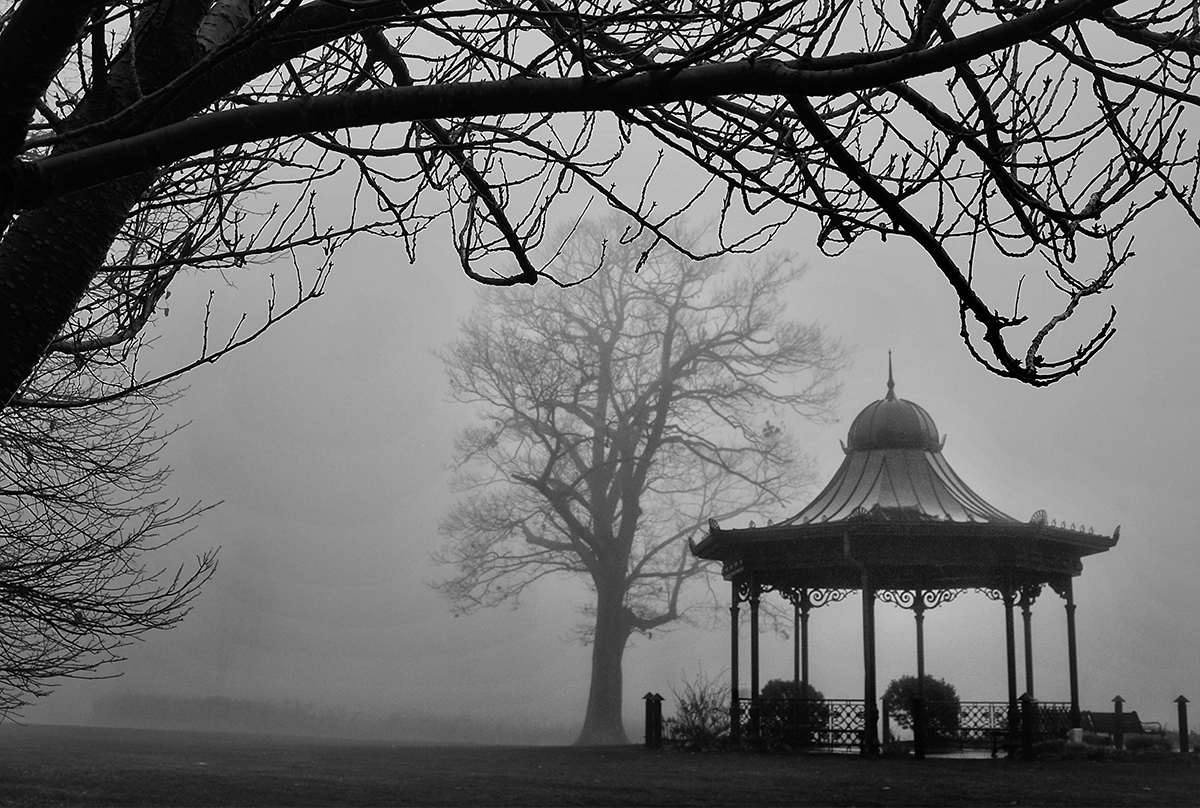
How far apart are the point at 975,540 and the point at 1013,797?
646 cm

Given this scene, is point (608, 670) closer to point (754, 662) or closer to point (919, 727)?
point (754, 662)

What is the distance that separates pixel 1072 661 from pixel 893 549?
3707mm

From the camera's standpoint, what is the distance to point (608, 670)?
27172 millimetres

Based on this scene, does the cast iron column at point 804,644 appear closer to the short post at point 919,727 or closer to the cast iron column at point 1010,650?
the short post at point 919,727

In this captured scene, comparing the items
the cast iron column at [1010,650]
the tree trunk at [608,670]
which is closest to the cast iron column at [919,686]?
the cast iron column at [1010,650]

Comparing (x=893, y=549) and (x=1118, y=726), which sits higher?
(x=893, y=549)

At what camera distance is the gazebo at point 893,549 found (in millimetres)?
16547

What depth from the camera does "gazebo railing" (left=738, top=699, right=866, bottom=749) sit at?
17281 mm

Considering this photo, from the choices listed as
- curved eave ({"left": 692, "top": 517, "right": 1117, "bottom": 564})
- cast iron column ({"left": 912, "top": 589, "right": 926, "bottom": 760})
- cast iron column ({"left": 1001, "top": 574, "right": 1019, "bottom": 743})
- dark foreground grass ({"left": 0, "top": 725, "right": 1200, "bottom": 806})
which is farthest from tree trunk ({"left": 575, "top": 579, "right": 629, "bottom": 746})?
cast iron column ({"left": 1001, "top": 574, "right": 1019, "bottom": 743})

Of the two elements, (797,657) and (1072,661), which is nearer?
(1072,661)

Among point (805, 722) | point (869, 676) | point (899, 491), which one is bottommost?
point (805, 722)

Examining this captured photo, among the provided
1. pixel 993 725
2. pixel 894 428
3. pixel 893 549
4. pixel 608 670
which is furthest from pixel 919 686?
pixel 608 670

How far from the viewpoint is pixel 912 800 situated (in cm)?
1046

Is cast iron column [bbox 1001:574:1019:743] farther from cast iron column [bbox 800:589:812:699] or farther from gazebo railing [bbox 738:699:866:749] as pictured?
cast iron column [bbox 800:589:812:699]
